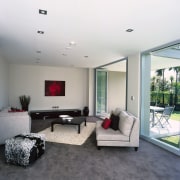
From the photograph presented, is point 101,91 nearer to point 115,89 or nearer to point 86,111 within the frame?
point 115,89

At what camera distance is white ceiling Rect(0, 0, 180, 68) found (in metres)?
2.14

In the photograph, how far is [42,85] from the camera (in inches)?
302

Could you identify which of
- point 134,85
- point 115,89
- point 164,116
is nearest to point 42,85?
point 115,89

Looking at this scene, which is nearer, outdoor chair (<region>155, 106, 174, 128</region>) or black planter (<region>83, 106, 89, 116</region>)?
outdoor chair (<region>155, 106, 174, 128</region>)

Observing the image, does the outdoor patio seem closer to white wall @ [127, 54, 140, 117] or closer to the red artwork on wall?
white wall @ [127, 54, 140, 117]

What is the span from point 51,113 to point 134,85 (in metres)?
4.18

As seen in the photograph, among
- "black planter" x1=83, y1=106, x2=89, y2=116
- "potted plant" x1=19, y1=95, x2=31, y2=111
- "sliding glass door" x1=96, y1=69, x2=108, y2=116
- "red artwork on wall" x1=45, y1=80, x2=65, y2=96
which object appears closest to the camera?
"potted plant" x1=19, y1=95, x2=31, y2=111

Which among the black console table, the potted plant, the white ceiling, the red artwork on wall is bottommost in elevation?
the black console table

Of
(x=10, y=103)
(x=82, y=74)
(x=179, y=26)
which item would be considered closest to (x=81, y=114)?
(x=82, y=74)

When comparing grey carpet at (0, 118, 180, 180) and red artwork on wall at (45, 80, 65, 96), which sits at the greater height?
red artwork on wall at (45, 80, 65, 96)

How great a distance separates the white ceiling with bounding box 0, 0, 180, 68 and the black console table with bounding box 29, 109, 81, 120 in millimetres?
3816

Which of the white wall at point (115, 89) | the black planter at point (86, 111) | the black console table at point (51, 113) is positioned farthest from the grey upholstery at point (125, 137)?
the white wall at point (115, 89)

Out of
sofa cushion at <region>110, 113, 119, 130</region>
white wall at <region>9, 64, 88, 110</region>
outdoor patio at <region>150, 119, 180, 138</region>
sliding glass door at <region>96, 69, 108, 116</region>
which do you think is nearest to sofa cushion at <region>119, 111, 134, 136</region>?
sofa cushion at <region>110, 113, 119, 130</region>

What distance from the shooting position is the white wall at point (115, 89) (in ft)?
29.6
